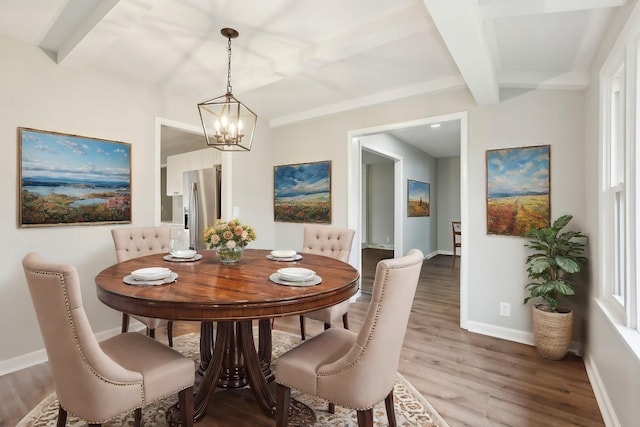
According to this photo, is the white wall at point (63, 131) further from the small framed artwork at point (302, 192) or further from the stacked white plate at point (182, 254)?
the small framed artwork at point (302, 192)

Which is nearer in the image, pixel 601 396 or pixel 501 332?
pixel 601 396

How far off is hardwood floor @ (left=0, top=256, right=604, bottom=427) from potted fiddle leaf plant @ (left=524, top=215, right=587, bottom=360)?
0.17 m

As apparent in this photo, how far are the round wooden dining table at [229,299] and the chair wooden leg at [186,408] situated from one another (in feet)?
1.16

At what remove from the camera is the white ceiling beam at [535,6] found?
1710mm

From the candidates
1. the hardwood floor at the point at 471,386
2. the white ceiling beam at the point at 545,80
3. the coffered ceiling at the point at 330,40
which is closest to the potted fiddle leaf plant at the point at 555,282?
the hardwood floor at the point at 471,386

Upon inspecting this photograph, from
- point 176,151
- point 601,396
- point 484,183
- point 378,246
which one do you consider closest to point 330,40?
point 484,183

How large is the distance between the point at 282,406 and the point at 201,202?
3808 mm

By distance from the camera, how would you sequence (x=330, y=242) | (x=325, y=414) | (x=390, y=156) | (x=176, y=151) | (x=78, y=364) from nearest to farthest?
(x=78, y=364), (x=325, y=414), (x=330, y=242), (x=390, y=156), (x=176, y=151)

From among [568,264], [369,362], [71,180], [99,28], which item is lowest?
[369,362]

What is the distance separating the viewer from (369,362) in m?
1.41

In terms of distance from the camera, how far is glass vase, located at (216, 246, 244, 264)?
217 cm

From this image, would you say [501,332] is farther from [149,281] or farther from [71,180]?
[71,180]

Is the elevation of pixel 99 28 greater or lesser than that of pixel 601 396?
greater

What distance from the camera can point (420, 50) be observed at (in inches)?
103
